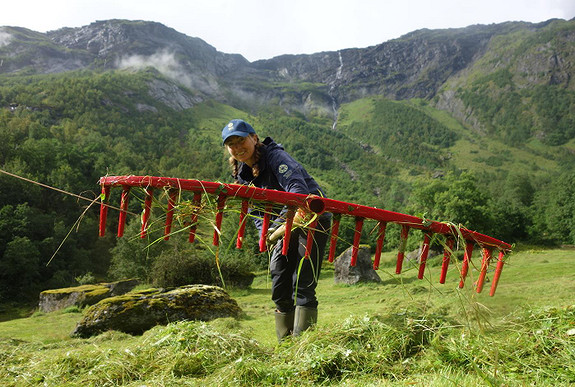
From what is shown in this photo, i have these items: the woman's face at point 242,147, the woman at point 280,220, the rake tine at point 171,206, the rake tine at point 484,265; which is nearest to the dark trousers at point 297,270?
the woman at point 280,220

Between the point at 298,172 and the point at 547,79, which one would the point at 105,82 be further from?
the point at 547,79

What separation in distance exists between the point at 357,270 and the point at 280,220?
16743mm

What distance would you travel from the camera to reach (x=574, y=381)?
2.31 m

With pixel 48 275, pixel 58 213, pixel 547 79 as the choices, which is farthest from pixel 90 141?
pixel 547 79

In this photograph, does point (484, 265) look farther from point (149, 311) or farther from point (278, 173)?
point (149, 311)

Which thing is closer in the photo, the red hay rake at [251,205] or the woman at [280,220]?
the red hay rake at [251,205]

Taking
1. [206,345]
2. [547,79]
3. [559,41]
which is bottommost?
[206,345]

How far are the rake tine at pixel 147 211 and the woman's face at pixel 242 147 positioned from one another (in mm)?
1103

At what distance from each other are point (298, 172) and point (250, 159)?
0.64 m

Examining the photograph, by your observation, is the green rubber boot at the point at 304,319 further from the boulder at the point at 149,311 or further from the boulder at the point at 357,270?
the boulder at the point at 357,270

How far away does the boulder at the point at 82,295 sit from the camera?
18.7m

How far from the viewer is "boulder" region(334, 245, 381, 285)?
763 inches

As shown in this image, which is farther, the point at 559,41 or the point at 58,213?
the point at 559,41

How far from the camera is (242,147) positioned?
152 inches
